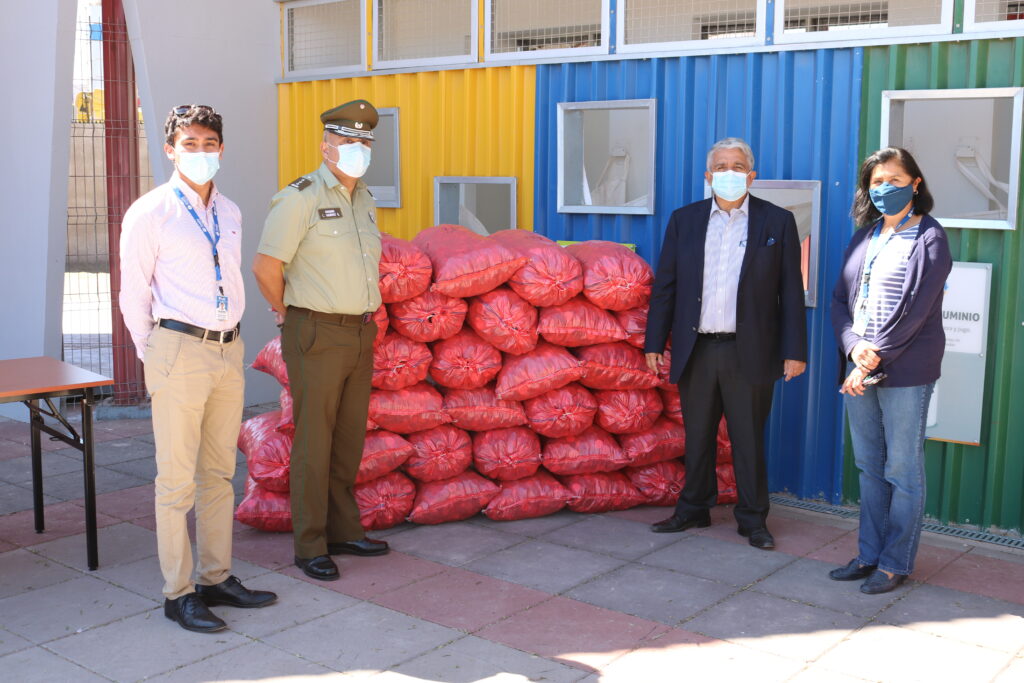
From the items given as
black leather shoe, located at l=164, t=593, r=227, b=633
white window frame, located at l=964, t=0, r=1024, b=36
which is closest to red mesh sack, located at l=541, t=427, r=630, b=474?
black leather shoe, located at l=164, t=593, r=227, b=633

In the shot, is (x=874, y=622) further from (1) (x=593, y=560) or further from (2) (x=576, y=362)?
(2) (x=576, y=362)

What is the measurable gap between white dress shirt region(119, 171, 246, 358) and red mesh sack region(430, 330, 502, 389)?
138 cm

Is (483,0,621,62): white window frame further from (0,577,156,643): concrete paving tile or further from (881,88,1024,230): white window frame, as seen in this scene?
(0,577,156,643): concrete paving tile

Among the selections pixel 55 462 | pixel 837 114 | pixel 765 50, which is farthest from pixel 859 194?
pixel 55 462

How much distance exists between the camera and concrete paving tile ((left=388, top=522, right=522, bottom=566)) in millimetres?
4945

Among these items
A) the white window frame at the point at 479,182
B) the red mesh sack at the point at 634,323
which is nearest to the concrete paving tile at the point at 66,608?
the red mesh sack at the point at 634,323

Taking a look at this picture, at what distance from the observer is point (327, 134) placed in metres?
4.61

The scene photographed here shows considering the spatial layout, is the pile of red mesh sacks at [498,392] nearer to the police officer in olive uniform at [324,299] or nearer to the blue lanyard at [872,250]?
the police officer in olive uniform at [324,299]

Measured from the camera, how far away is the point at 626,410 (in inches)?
215

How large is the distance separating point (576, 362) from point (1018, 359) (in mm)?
2100

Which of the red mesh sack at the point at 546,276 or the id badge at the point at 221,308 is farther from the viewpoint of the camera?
the red mesh sack at the point at 546,276

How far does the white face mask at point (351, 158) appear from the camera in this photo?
4557 mm

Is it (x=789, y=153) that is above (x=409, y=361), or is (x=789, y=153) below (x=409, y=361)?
above

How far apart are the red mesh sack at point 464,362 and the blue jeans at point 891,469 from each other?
67.9 inches
